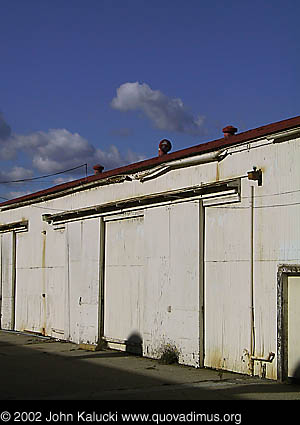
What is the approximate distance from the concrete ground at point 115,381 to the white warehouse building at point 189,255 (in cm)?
60

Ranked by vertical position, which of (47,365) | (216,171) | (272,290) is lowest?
(47,365)

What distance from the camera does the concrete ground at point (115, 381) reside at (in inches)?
412

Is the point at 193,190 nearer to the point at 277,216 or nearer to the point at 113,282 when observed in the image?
the point at 277,216

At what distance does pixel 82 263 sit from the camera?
1898cm

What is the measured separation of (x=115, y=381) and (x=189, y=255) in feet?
11.7

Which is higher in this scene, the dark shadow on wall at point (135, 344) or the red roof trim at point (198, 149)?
the red roof trim at point (198, 149)

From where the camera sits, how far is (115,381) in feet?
39.5

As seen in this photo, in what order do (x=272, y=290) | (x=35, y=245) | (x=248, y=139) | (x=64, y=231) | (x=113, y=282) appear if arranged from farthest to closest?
(x=35, y=245) → (x=64, y=231) → (x=113, y=282) → (x=248, y=139) → (x=272, y=290)

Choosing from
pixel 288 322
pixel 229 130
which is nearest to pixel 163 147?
pixel 229 130

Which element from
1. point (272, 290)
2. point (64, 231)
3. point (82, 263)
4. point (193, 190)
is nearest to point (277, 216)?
point (272, 290)

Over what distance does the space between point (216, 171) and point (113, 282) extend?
5184 mm

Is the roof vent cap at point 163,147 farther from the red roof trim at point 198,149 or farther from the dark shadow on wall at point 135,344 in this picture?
the dark shadow on wall at point 135,344

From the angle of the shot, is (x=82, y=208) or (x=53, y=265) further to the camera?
(x=53, y=265)

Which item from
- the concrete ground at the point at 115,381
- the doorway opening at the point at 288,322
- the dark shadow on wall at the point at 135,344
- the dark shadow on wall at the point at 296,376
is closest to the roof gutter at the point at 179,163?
the doorway opening at the point at 288,322
